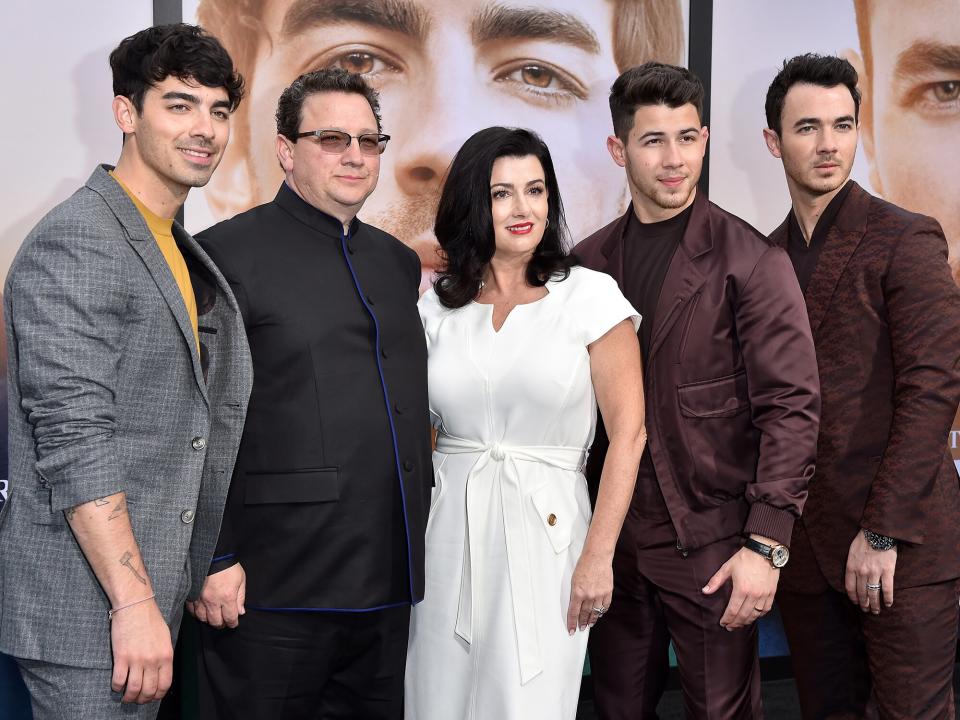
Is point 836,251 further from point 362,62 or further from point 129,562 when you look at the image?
point 129,562

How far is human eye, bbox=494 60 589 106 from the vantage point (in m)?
3.16

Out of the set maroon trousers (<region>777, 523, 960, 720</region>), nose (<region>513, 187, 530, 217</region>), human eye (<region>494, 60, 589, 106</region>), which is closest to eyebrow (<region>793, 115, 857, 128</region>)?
nose (<region>513, 187, 530, 217</region>)

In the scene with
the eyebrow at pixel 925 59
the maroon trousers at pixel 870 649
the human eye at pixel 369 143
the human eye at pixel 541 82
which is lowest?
the maroon trousers at pixel 870 649

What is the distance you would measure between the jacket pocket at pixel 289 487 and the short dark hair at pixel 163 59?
0.79 metres

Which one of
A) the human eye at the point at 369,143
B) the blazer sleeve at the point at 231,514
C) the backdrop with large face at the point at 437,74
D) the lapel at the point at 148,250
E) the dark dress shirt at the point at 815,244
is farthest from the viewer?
the backdrop with large face at the point at 437,74

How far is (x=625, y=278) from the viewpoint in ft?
7.79

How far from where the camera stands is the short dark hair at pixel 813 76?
2469mm

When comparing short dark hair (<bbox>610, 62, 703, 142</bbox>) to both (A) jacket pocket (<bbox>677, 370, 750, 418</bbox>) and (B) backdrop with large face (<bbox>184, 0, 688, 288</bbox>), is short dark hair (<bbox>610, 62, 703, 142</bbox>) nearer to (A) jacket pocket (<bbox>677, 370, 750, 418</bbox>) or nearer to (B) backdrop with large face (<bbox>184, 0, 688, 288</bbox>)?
(A) jacket pocket (<bbox>677, 370, 750, 418</bbox>)

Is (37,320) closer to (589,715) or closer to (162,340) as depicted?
(162,340)

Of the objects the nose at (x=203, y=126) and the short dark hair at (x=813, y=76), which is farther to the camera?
the short dark hair at (x=813, y=76)

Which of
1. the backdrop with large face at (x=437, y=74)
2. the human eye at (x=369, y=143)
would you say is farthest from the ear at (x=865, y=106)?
the human eye at (x=369, y=143)

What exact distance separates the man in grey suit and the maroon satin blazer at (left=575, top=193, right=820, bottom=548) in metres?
1.03

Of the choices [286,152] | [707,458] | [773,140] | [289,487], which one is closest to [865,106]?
[773,140]

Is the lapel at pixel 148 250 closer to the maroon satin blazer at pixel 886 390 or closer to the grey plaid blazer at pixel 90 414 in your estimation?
the grey plaid blazer at pixel 90 414
